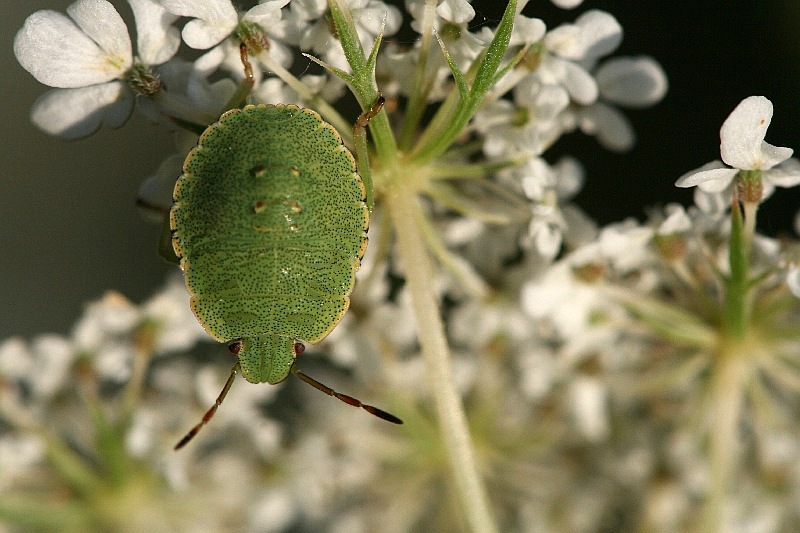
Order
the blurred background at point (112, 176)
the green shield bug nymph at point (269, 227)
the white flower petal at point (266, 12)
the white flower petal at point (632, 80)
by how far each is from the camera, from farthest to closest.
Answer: the blurred background at point (112, 176) → the white flower petal at point (632, 80) → the white flower petal at point (266, 12) → the green shield bug nymph at point (269, 227)

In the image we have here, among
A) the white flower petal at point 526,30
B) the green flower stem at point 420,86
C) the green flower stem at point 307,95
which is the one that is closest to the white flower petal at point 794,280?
the white flower petal at point 526,30

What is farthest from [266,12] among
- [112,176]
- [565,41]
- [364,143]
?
[112,176]

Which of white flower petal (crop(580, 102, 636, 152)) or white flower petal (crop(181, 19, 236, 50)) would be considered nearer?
white flower petal (crop(181, 19, 236, 50))

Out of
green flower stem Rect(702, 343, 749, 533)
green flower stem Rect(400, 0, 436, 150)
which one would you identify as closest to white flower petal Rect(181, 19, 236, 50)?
green flower stem Rect(400, 0, 436, 150)

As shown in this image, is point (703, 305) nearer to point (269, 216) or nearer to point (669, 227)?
point (669, 227)

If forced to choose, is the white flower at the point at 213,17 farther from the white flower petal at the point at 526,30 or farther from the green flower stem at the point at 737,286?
the green flower stem at the point at 737,286

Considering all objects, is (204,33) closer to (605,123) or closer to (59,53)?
(59,53)

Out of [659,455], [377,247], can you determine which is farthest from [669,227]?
[659,455]

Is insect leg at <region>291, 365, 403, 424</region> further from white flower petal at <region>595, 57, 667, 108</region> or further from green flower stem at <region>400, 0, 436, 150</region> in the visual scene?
white flower petal at <region>595, 57, 667, 108</region>
